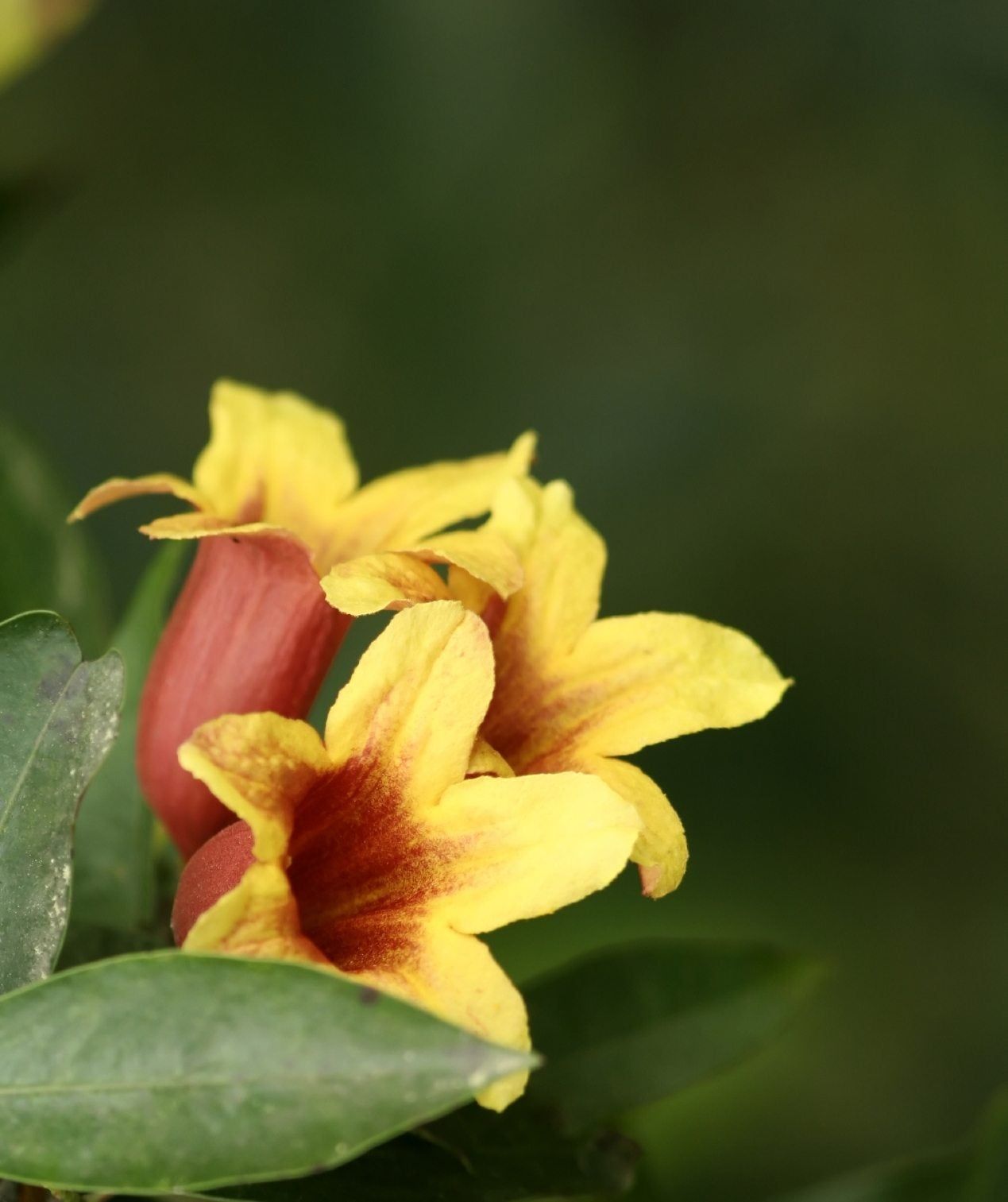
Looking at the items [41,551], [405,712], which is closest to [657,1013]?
[405,712]

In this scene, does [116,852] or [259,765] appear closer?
[259,765]

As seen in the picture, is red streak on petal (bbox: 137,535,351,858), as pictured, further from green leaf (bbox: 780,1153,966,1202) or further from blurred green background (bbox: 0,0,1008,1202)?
blurred green background (bbox: 0,0,1008,1202)

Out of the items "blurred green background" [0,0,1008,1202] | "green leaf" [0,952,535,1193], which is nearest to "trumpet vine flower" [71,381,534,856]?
"green leaf" [0,952,535,1193]

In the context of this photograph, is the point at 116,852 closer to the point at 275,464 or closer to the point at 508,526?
the point at 275,464

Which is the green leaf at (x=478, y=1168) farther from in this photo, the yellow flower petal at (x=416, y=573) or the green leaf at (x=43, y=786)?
the yellow flower petal at (x=416, y=573)

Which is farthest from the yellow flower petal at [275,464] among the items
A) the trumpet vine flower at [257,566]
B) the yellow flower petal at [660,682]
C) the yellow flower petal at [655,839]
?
the yellow flower petal at [655,839]

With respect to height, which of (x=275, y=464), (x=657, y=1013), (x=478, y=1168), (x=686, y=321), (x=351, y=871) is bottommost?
(x=657, y=1013)

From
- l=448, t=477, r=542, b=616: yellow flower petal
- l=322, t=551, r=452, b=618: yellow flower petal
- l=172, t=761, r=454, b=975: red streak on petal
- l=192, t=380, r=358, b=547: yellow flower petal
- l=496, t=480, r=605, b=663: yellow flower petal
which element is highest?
l=192, t=380, r=358, b=547: yellow flower petal
